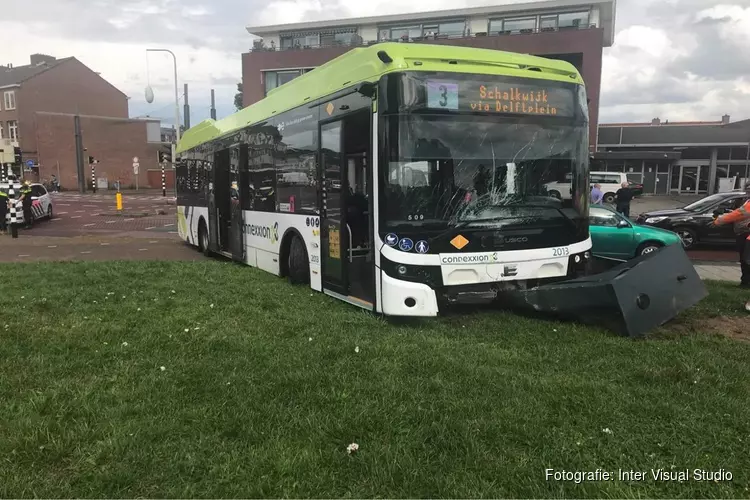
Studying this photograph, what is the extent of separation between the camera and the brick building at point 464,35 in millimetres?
36094

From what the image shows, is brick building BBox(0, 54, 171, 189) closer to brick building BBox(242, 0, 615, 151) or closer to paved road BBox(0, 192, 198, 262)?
brick building BBox(242, 0, 615, 151)

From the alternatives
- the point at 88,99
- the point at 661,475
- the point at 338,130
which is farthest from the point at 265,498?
the point at 88,99

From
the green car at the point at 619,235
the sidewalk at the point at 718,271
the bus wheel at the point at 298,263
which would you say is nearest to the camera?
the bus wheel at the point at 298,263

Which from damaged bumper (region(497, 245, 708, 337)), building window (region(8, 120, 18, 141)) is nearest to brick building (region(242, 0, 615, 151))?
damaged bumper (region(497, 245, 708, 337))

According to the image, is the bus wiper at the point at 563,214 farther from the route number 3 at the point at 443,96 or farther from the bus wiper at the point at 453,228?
the route number 3 at the point at 443,96

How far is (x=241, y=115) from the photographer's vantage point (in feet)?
35.9

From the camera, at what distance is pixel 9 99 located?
62000mm

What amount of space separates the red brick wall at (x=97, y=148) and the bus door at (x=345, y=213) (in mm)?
58661

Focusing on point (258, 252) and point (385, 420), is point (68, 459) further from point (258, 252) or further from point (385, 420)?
point (258, 252)

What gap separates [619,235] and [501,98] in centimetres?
748

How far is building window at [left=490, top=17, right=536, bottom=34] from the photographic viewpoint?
38.5 metres

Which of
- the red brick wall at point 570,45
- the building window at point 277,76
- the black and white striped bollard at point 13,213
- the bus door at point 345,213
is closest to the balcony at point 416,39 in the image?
the red brick wall at point 570,45

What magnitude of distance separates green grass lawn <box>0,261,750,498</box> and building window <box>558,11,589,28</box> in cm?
3632

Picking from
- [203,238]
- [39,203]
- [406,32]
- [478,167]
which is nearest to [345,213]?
[478,167]
